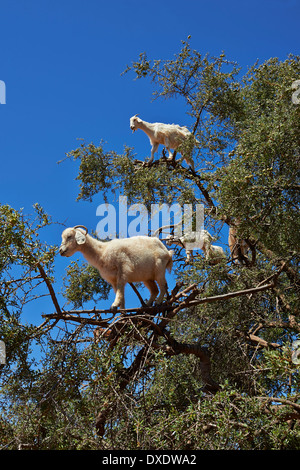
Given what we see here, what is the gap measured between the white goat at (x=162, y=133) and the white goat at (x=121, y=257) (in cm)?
405

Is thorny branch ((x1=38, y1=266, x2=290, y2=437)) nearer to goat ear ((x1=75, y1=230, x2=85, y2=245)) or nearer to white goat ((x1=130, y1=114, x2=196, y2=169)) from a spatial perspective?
goat ear ((x1=75, y1=230, x2=85, y2=245))

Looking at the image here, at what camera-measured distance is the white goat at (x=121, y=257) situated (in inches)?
314

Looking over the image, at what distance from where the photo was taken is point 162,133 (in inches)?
485

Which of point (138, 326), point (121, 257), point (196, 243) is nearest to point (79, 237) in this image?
point (121, 257)

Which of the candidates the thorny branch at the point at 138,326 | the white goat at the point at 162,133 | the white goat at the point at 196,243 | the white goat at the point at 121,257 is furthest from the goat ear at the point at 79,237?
the white goat at the point at 162,133

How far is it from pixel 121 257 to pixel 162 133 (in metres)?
5.03

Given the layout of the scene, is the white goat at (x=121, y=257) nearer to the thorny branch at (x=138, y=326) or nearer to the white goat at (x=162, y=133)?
the thorny branch at (x=138, y=326)

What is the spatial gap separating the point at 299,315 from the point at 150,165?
4615 millimetres

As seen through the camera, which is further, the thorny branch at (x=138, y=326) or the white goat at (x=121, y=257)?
the white goat at (x=121, y=257)

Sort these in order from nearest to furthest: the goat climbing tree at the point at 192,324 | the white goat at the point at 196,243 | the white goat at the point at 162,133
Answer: the goat climbing tree at the point at 192,324 → the white goat at the point at 196,243 → the white goat at the point at 162,133

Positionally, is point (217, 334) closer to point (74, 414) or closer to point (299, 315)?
point (299, 315)

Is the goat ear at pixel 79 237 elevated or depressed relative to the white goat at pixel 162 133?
depressed

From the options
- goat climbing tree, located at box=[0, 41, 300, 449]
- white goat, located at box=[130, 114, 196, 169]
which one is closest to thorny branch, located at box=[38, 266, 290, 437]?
goat climbing tree, located at box=[0, 41, 300, 449]
